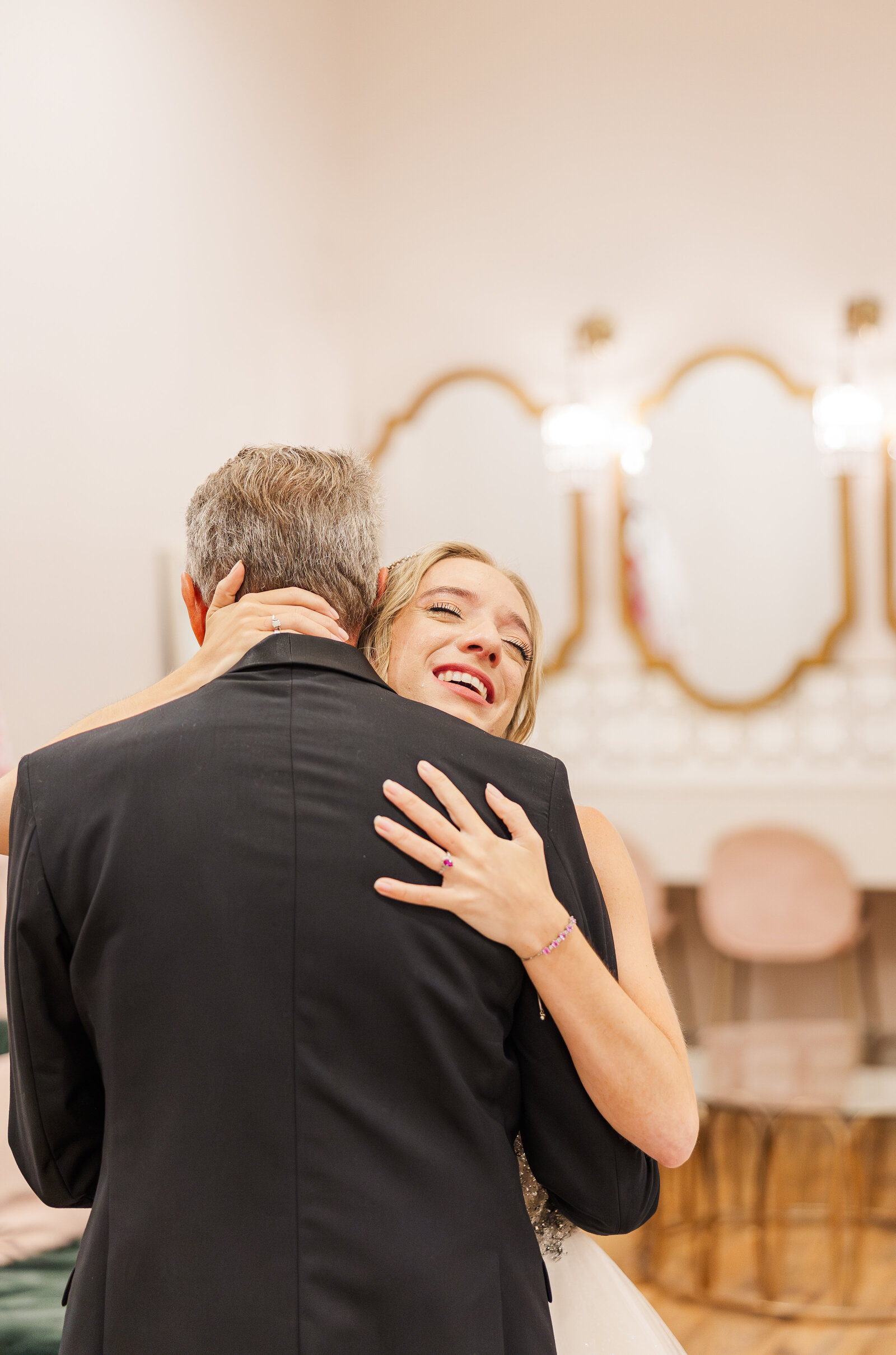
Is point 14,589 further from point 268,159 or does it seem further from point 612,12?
point 612,12

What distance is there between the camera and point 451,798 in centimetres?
96

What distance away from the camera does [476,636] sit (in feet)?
4.89

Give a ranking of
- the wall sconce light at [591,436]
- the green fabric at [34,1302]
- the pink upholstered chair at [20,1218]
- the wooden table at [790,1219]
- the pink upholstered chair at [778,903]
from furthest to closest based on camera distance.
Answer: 1. the wall sconce light at [591,436]
2. the pink upholstered chair at [778,903]
3. the wooden table at [790,1219]
4. the pink upholstered chair at [20,1218]
5. the green fabric at [34,1302]

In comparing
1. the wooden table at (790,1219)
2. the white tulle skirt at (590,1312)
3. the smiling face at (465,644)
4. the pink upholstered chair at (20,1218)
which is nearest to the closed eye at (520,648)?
the smiling face at (465,644)

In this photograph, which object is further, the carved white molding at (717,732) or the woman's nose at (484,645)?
the carved white molding at (717,732)

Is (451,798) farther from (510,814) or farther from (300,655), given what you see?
(300,655)

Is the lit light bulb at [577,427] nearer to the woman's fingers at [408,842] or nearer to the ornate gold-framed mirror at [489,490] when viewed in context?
the ornate gold-framed mirror at [489,490]

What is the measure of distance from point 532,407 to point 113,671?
2172mm

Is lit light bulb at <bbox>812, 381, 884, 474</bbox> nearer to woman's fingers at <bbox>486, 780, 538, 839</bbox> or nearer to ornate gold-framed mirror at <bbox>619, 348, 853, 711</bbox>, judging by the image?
ornate gold-framed mirror at <bbox>619, 348, 853, 711</bbox>

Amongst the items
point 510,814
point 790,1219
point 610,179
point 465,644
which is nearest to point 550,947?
point 510,814

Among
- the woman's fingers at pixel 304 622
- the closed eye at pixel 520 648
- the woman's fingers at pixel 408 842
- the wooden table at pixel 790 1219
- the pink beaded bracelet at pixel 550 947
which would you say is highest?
the woman's fingers at pixel 304 622

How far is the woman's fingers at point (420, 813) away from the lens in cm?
94

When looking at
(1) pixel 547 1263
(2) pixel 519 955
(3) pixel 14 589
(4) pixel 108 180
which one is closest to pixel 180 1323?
(2) pixel 519 955

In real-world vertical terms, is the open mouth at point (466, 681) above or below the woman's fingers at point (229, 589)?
below
